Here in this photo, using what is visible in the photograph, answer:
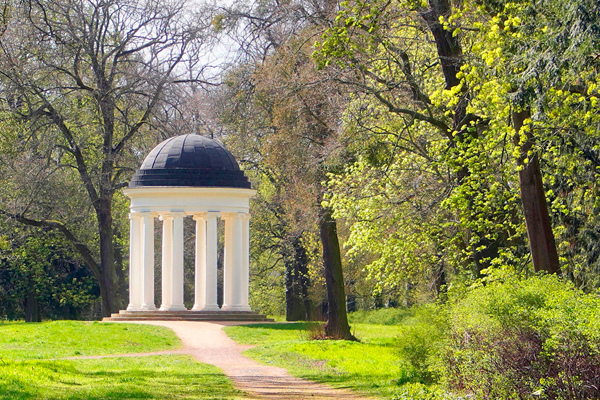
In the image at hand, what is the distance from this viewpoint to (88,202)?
45.4 metres

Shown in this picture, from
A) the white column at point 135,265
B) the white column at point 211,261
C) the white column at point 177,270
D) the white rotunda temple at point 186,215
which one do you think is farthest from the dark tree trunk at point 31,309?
the white column at point 211,261

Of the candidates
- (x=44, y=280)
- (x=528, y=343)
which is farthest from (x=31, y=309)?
(x=528, y=343)

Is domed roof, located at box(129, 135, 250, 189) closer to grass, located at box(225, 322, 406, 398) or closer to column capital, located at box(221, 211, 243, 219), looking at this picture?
column capital, located at box(221, 211, 243, 219)

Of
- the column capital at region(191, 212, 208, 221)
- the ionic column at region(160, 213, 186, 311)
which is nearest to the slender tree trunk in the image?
the ionic column at region(160, 213, 186, 311)

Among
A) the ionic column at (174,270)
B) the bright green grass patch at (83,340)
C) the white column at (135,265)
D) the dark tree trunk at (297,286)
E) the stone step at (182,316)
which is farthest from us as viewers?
the dark tree trunk at (297,286)

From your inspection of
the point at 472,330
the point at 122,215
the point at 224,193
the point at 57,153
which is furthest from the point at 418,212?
the point at 122,215

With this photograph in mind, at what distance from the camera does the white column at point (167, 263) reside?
39.8 meters

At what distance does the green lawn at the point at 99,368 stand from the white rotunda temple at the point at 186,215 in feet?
→ 18.9

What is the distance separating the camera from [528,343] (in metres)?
11.3

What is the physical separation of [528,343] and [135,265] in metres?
31.3

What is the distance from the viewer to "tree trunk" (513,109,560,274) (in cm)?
1703

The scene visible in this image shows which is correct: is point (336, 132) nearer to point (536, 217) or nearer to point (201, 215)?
point (536, 217)

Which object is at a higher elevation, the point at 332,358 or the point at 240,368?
the point at 332,358

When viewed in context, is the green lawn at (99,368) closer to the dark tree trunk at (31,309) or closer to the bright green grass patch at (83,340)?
the bright green grass patch at (83,340)
